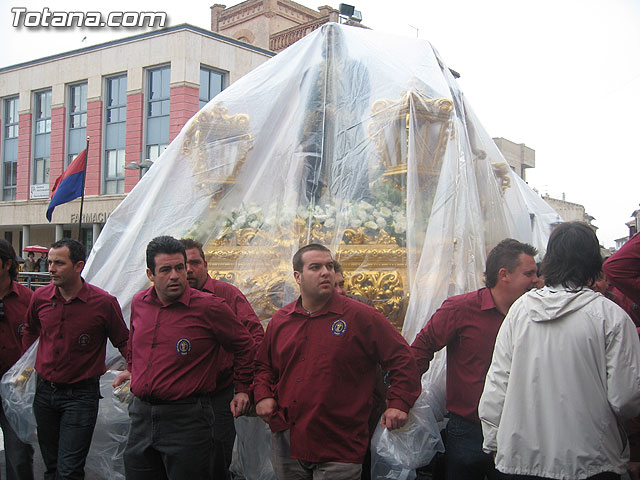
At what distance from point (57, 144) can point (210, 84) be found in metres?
7.56

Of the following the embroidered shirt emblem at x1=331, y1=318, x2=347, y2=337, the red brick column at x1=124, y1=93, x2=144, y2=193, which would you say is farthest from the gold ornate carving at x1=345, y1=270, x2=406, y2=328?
the red brick column at x1=124, y1=93, x2=144, y2=193

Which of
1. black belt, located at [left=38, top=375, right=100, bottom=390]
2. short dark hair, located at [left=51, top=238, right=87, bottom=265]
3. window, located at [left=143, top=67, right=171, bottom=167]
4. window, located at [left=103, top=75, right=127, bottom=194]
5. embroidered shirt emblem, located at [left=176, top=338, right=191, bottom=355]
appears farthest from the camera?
window, located at [left=103, top=75, right=127, bottom=194]

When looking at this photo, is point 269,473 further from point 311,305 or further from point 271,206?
point 271,206

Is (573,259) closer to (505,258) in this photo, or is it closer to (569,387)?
(569,387)

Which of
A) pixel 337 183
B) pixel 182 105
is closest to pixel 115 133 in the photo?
pixel 182 105

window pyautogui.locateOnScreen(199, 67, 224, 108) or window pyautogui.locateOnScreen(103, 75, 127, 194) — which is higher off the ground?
window pyautogui.locateOnScreen(199, 67, 224, 108)

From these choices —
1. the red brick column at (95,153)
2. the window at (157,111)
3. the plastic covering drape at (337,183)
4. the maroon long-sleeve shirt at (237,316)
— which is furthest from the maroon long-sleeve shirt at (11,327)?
the red brick column at (95,153)

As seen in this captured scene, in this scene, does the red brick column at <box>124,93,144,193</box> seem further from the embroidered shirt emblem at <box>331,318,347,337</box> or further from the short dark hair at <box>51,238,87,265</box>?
the embroidered shirt emblem at <box>331,318,347,337</box>

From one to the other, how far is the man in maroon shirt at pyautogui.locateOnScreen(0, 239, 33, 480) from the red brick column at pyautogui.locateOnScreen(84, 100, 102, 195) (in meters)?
21.0

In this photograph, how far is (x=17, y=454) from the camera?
4.34 meters

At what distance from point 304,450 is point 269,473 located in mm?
1140

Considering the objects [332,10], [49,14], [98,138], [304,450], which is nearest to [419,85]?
[304,450]

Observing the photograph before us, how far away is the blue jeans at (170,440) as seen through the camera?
10.5ft

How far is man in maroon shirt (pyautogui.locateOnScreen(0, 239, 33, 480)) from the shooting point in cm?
434
